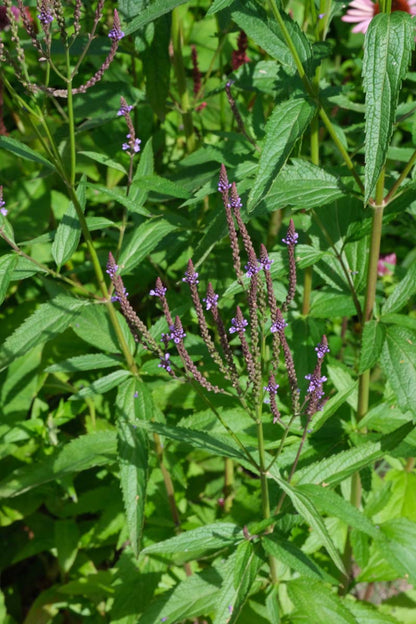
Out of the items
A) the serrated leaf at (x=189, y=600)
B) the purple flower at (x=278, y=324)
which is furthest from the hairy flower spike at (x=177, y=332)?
the serrated leaf at (x=189, y=600)

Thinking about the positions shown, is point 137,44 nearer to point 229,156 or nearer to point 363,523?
point 229,156

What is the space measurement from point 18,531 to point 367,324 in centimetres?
194

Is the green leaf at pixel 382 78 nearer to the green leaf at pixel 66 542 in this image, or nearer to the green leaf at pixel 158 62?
the green leaf at pixel 158 62

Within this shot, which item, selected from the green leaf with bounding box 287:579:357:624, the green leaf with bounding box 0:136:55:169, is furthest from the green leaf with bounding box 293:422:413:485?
the green leaf with bounding box 0:136:55:169

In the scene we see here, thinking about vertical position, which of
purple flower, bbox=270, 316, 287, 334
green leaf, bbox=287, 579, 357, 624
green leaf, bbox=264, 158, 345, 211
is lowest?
green leaf, bbox=287, 579, 357, 624

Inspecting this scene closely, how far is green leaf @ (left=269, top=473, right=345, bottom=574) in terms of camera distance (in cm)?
154

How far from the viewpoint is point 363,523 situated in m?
1.69

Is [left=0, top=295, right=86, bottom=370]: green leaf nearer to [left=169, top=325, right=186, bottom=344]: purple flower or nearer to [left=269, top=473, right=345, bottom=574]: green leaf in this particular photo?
[left=169, top=325, right=186, bottom=344]: purple flower

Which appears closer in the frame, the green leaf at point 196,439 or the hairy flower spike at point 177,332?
the hairy flower spike at point 177,332

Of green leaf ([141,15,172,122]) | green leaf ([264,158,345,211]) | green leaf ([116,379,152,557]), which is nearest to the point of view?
green leaf ([264,158,345,211])

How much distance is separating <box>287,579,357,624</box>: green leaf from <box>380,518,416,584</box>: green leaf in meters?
0.27

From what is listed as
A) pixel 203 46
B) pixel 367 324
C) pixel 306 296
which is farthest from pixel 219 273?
pixel 203 46

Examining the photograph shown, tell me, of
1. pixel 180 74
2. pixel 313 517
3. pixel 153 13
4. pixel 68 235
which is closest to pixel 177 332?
pixel 313 517

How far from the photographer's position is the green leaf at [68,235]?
193cm
